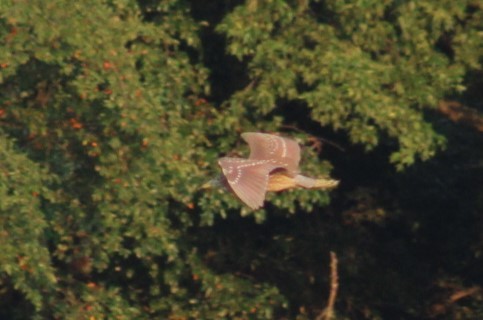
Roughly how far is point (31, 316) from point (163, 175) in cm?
154

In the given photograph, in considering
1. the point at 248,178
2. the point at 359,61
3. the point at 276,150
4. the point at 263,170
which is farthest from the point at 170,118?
the point at 248,178

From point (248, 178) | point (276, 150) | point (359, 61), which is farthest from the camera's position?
point (359, 61)

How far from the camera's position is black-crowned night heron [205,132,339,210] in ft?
21.0

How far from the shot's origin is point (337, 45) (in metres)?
8.90

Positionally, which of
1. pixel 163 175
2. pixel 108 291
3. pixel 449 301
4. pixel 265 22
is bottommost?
pixel 449 301

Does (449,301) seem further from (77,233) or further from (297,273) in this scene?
(77,233)

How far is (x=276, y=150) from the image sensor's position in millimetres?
7219

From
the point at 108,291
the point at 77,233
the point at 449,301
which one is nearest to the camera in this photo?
the point at 77,233

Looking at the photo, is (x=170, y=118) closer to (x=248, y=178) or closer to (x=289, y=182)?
(x=289, y=182)

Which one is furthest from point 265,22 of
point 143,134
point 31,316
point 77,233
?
point 31,316

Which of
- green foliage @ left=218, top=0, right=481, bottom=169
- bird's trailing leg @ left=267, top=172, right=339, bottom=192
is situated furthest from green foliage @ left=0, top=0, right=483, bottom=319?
bird's trailing leg @ left=267, top=172, right=339, bottom=192

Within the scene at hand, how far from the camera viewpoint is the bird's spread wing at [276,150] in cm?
713

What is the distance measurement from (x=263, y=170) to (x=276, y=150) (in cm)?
55

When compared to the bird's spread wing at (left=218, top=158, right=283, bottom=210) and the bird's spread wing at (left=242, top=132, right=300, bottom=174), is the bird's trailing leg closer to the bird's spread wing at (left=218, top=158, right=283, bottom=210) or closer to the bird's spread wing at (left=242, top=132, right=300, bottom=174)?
the bird's spread wing at (left=242, top=132, right=300, bottom=174)
